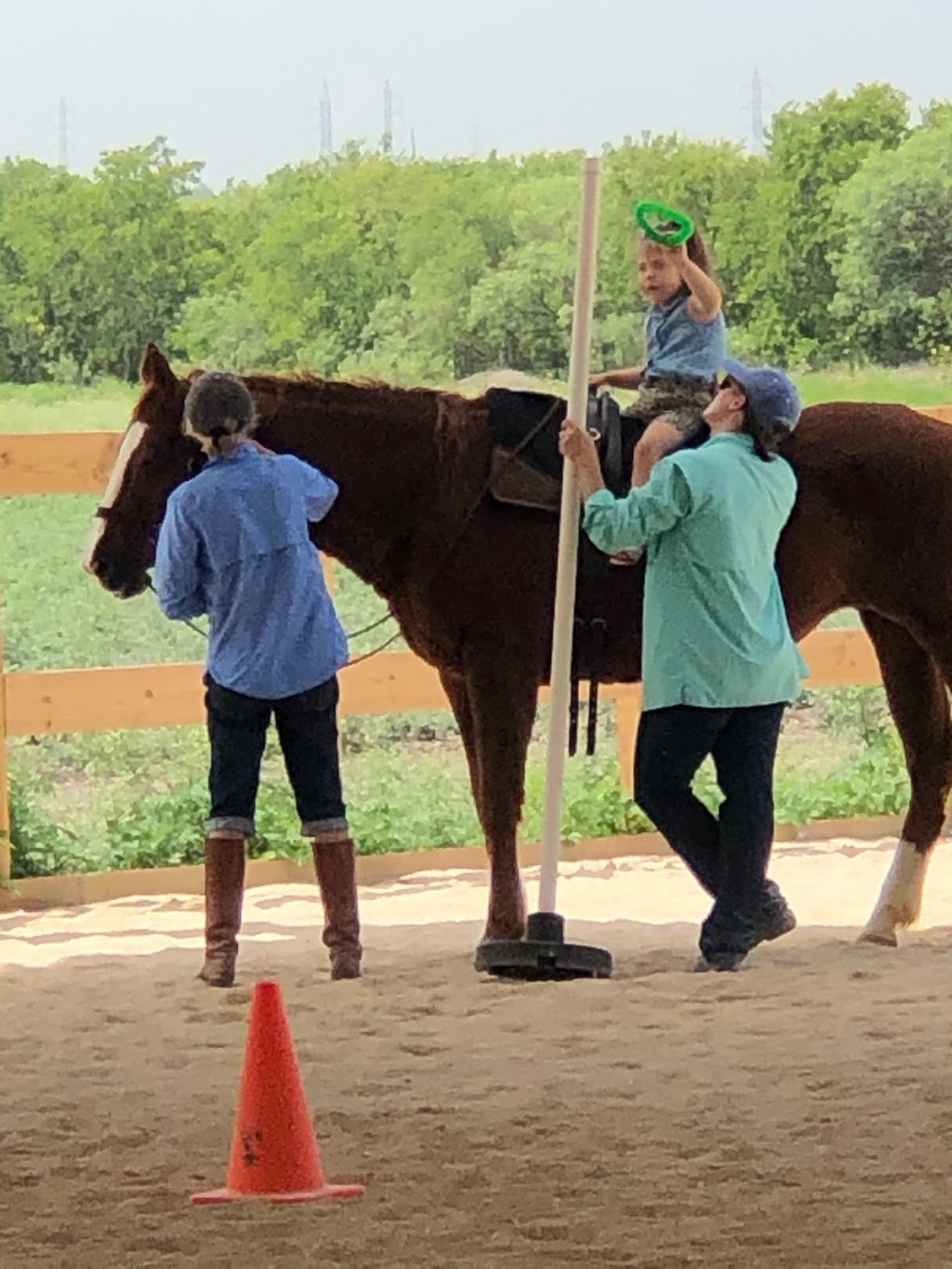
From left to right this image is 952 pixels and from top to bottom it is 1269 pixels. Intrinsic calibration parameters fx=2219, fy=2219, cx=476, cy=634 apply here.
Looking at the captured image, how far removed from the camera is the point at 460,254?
8531 millimetres

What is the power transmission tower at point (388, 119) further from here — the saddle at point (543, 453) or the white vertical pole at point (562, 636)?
the white vertical pole at point (562, 636)

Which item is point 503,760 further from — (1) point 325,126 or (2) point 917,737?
(1) point 325,126

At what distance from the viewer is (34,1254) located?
3045 millimetres

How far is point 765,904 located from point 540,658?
835 mm

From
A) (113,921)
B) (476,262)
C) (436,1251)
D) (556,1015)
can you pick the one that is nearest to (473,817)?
(113,921)

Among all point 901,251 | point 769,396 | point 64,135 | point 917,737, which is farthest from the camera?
point 901,251

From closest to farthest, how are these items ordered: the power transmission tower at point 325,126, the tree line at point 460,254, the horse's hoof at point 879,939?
the horse's hoof at point 879,939
the power transmission tower at point 325,126
the tree line at point 460,254

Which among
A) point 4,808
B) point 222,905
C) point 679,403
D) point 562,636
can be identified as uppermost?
point 679,403

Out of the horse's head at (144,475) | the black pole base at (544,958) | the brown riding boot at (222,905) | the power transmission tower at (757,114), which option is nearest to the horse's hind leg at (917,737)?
the black pole base at (544,958)

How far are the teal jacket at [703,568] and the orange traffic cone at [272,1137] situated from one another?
199 cm

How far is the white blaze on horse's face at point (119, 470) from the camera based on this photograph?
542cm

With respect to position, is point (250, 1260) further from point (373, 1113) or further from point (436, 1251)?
point (373, 1113)

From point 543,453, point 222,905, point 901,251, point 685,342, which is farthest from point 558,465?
point 901,251

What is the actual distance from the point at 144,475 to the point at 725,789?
5.29ft
